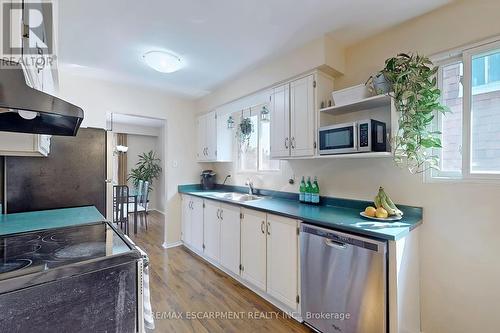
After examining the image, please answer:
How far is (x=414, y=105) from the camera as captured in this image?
157 centimetres

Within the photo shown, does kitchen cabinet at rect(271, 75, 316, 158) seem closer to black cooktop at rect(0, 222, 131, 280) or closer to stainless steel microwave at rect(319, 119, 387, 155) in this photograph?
stainless steel microwave at rect(319, 119, 387, 155)

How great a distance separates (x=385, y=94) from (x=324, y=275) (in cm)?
139

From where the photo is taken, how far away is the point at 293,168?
267 cm

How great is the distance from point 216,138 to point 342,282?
2551mm

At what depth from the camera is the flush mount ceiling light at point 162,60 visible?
2230 mm

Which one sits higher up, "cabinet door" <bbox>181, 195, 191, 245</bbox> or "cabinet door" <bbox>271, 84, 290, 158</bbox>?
"cabinet door" <bbox>271, 84, 290, 158</bbox>

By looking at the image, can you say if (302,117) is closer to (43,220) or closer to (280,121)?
(280,121)

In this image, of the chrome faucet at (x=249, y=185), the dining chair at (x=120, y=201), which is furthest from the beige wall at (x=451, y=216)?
the dining chair at (x=120, y=201)

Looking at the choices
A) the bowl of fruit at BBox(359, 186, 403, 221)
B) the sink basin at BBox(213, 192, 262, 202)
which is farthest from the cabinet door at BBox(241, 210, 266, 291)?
the bowl of fruit at BBox(359, 186, 403, 221)

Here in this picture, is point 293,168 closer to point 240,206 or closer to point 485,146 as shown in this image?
point 240,206

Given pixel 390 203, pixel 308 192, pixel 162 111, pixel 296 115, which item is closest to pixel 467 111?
pixel 390 203

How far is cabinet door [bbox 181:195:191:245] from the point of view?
11.5 feet

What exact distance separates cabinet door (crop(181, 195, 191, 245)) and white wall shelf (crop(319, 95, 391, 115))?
2.40 m

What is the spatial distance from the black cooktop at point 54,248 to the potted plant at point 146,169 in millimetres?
5214
